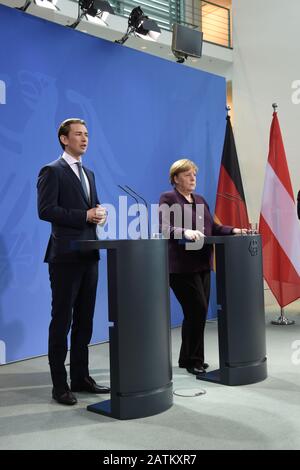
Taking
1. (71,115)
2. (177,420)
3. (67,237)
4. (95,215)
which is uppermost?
(71,115)

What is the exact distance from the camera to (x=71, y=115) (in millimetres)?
4242

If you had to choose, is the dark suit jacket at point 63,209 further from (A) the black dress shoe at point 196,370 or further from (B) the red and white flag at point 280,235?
(B) the red and white flag at point 280,235

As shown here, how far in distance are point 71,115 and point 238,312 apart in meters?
2.23

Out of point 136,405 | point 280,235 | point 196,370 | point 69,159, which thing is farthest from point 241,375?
point 280,235

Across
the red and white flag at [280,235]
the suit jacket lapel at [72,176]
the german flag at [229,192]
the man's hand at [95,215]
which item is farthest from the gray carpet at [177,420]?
the german flag at [229,192]

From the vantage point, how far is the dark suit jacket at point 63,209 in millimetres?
2643

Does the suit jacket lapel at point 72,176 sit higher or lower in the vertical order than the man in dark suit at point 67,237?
higher

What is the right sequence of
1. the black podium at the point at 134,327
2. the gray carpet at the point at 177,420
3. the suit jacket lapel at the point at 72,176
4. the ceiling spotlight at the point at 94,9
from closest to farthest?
the gray carpet at the point at 177,420
the black podium at the point at 134,327
the suit jacket lapel at the point at 72,176
the ceiling spotlight at the point at 94,9

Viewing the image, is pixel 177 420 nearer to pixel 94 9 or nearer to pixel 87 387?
pixel 87 387

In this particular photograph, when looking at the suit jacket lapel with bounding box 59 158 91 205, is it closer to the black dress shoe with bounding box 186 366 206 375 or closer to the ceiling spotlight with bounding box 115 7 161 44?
the black dress shoe with bounding box 186 366 206 375

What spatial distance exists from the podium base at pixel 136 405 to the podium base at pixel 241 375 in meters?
0.58

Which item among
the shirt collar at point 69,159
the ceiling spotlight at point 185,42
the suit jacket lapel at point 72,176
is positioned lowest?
the suit jacket lapel at point 72,176

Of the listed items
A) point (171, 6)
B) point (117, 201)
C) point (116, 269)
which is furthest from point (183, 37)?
point (116, 269)

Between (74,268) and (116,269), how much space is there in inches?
14.7
